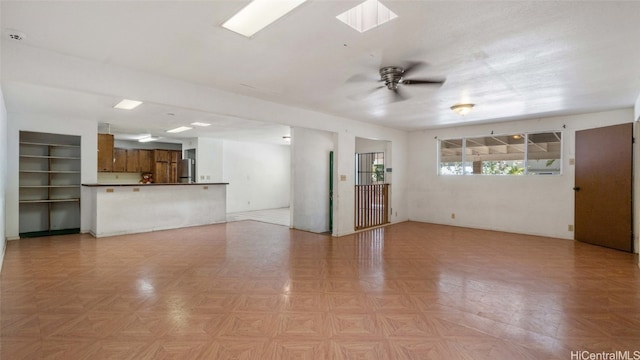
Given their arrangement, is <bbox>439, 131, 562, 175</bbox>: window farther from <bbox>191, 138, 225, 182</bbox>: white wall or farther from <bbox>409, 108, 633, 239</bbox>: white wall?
<bbox>191, 138, 225, 182</bbox>: white wall

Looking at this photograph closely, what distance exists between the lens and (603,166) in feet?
16.5

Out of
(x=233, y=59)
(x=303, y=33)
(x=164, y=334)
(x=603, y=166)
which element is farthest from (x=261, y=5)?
(x=603, y=166)

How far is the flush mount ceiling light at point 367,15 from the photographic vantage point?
2.08 metres

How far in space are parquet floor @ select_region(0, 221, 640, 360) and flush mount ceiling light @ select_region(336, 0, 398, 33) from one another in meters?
2.35

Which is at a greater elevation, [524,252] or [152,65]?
[152,65]

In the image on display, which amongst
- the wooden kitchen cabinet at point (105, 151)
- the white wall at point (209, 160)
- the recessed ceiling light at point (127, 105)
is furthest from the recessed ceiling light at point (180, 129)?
the recessed ceiling light at point (127, 105)

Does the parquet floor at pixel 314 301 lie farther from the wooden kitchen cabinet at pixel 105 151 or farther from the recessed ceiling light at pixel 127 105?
the recessed ceiling light at pixel 127 105

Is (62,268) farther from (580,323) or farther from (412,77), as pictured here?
(580,323)

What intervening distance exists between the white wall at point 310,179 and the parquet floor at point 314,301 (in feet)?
5.92

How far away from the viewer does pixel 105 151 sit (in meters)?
6.50

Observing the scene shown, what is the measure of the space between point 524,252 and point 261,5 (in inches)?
199

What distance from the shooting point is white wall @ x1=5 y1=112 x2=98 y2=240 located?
5.26 m

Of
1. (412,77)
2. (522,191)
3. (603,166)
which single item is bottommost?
(522,191)

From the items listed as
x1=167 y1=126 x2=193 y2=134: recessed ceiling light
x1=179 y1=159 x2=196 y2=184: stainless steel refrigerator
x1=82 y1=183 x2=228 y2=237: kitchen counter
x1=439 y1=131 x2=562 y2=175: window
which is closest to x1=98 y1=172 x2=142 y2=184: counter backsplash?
x1=179 y1=159 x2=196 y2=184: stainless steel refrigerator
